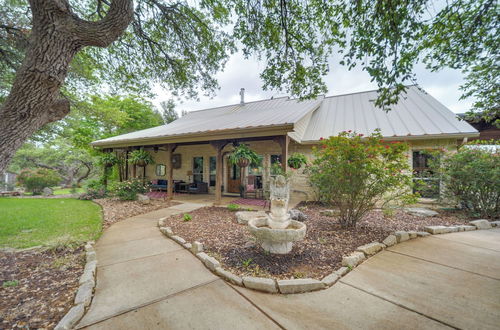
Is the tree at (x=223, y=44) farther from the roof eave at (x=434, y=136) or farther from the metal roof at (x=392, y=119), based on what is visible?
the metal roof at (x=392, y=119)

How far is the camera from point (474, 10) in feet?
9.19

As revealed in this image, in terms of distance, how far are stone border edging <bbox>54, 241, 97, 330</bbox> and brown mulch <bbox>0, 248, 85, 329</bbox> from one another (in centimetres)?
7

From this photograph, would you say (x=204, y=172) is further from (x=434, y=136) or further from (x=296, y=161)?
(x=434, y=136)

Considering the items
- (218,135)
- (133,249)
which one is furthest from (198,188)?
(133,249)

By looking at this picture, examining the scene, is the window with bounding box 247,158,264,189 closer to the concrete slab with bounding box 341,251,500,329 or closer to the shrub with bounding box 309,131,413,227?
the shrub with bounding box 309,131,413,227

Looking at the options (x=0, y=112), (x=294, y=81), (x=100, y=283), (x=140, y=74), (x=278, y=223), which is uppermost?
(x=140, y=74)

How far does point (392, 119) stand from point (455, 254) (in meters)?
6.34

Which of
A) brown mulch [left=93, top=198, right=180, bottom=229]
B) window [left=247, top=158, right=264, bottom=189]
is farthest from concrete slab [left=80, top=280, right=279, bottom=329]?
window [left=247, top=158, right=264, bottom=189]

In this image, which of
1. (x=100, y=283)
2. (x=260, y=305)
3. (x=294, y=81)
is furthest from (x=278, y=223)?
(x=294, y=81)

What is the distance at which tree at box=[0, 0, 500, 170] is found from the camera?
7.52ft

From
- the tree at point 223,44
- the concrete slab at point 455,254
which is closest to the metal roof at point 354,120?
the tree at point 223,44

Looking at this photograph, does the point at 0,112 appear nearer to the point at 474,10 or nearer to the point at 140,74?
the point at 140,74

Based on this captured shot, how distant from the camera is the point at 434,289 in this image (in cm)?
221

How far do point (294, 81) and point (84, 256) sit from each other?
5.48 metres
